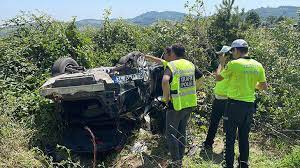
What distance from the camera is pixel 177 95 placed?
5.44 m

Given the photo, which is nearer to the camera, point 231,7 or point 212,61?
point 212,61

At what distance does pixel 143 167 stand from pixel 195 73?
5.26 ft

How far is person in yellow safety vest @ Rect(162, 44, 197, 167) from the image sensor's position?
17.8ft

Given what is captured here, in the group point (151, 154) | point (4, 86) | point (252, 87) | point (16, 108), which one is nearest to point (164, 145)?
point (151, 154)

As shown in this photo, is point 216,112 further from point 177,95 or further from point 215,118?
point 177,95

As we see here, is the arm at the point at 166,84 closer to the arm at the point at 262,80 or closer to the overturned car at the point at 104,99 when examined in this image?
the overturned car at the point at 104,99

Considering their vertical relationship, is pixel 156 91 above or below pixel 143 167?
above

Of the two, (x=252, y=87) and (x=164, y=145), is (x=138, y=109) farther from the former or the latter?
(x=252, y=87)

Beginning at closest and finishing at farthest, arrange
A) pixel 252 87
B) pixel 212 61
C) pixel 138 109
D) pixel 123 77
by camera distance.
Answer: pixel 252 87, pixel 123 77, pixel 138 109, pixel 212 61

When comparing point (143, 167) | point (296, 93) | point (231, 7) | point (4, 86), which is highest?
point (231, 7)

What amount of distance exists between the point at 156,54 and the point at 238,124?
224 inches

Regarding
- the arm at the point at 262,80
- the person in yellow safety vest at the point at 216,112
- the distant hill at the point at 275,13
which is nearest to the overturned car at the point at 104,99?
the person in yellow safety vest at the point at 216,112

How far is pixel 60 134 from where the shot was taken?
6621 mm

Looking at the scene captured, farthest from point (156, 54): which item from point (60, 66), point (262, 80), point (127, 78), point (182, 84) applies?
point (262, 80)
